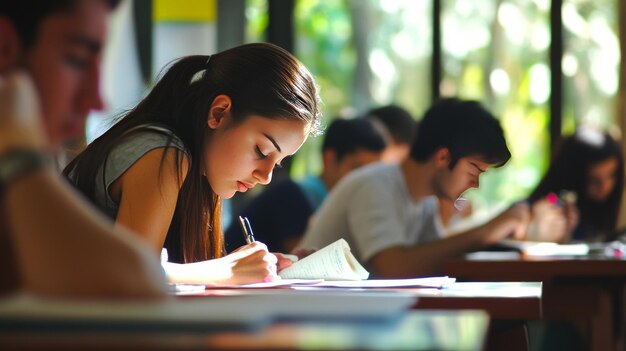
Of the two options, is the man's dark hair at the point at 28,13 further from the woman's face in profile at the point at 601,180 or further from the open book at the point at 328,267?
the woman's face in profile at the point at 601,180

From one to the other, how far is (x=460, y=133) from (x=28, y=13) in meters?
2.44

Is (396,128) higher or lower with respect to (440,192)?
lower

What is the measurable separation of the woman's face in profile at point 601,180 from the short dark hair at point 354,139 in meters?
0.85

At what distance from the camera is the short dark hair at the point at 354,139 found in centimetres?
486

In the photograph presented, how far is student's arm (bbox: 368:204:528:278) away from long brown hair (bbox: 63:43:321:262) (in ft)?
4.05

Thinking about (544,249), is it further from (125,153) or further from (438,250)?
(125,153)

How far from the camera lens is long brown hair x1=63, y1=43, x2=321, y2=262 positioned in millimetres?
2297

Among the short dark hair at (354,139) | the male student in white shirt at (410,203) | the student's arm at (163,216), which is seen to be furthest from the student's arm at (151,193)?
the short dark hair at (354,139)

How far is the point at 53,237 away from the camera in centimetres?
103

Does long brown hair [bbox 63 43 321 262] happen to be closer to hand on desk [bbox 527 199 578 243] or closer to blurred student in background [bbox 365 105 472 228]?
hand on desk [bbox 527 199 578 243]

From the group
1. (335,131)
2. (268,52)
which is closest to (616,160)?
(335,131)

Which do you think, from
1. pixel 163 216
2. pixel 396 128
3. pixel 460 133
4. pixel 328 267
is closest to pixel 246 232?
pixel 328 267

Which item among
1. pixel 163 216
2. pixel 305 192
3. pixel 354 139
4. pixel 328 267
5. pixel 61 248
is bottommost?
pixel 305 192

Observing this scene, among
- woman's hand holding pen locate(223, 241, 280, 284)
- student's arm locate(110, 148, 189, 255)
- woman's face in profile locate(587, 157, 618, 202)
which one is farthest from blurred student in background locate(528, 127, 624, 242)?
student's arm locate(110, 148, 189, 255)
